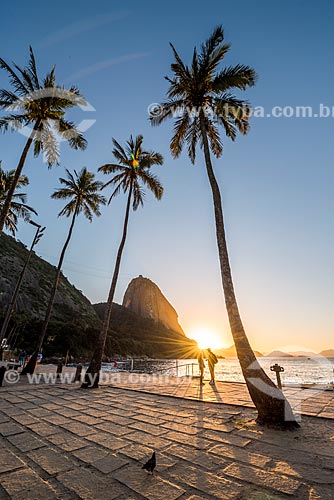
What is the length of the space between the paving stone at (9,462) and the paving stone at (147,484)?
4.32ft

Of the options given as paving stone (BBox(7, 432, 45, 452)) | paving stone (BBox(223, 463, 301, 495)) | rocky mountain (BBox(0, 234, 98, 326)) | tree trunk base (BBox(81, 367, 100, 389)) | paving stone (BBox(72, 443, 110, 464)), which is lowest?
tree trunk base (BBox(81, 367, 100, 389))

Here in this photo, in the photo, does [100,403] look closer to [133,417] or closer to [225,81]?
[133,417]

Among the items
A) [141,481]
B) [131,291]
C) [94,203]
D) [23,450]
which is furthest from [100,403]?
[131,291]

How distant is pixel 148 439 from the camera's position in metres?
4.34

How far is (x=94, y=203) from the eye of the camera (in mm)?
18156

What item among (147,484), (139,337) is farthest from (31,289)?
(147,484)

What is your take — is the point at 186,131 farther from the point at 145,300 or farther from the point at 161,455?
the point at 145,300

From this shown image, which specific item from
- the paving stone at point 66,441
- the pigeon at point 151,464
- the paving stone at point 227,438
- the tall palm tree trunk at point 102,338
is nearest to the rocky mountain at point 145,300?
the tall palm tree trunk at point 102,338

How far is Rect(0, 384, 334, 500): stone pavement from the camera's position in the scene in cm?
274

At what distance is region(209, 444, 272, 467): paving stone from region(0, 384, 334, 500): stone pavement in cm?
1

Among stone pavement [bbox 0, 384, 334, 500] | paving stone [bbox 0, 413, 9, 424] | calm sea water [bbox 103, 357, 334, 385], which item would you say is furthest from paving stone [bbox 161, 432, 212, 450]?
calm sea water [bbox 103, 357, 334, 385]

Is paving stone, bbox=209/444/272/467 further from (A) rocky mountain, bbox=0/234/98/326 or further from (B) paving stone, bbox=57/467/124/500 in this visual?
(A) rocky mountain, bbox=0/234/98/326

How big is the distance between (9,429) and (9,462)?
1791 mm

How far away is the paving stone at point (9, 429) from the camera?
4609mm
